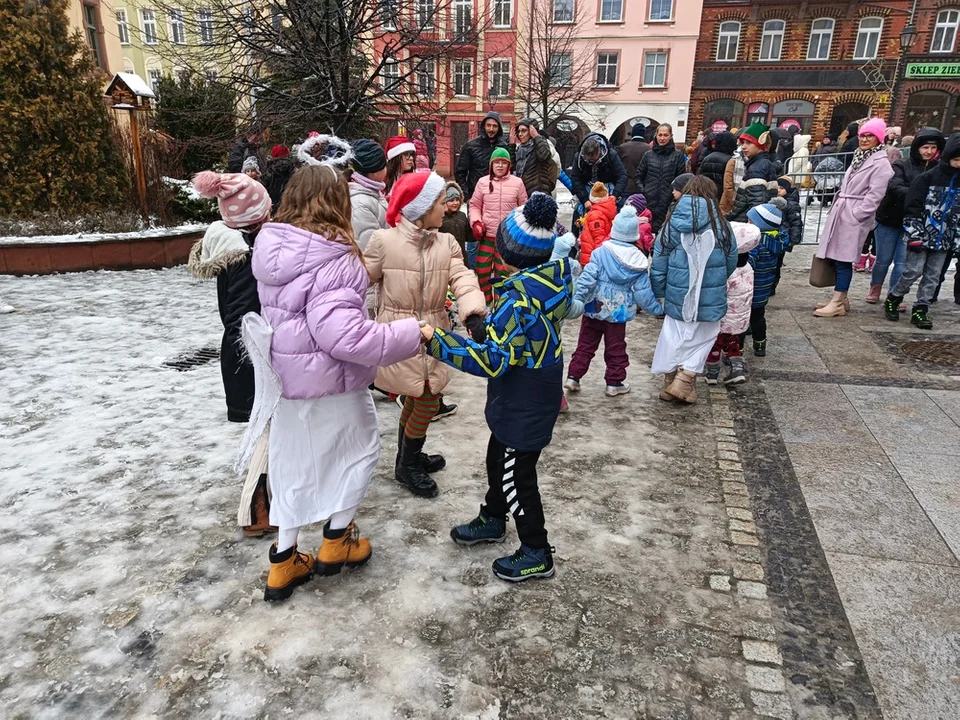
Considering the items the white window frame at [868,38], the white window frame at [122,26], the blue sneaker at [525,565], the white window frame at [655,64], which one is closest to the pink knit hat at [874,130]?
the blue sneaker at [525,565]

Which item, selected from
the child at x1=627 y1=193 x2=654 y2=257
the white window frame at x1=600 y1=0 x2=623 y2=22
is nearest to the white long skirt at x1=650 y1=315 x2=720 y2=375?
the child at x1=627 y1=193 x2=654 y2=257

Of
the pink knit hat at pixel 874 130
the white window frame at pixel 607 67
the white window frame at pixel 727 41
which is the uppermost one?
the white window frame at pixel 727 41

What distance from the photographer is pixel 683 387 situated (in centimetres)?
504

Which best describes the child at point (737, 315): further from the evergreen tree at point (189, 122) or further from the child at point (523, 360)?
the evergreen tree at point (189, 122)

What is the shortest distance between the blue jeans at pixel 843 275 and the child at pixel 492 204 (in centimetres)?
386

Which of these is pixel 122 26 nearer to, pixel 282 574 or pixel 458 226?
pixel 458 226

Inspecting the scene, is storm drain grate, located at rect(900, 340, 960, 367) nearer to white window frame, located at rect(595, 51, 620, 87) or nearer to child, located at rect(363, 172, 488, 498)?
child, located at rect(363, 172, 488, 498)

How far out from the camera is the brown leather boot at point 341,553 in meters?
2.90

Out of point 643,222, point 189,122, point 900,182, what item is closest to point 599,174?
point 643,222

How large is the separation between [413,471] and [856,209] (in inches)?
244

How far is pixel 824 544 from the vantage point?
3.25 metres

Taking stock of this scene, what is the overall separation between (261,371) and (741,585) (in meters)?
2.36

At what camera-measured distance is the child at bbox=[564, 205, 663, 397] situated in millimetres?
4895

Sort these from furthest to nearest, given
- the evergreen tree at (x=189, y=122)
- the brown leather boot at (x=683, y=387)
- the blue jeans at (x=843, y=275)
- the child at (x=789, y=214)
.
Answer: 1. the evergreen tree at (x=189, y=122)
2. the blue jeans at (x=843, y=275)
3. the child at (x=789, y=214)
4. the brown leather boot at (x=683, y=387)
